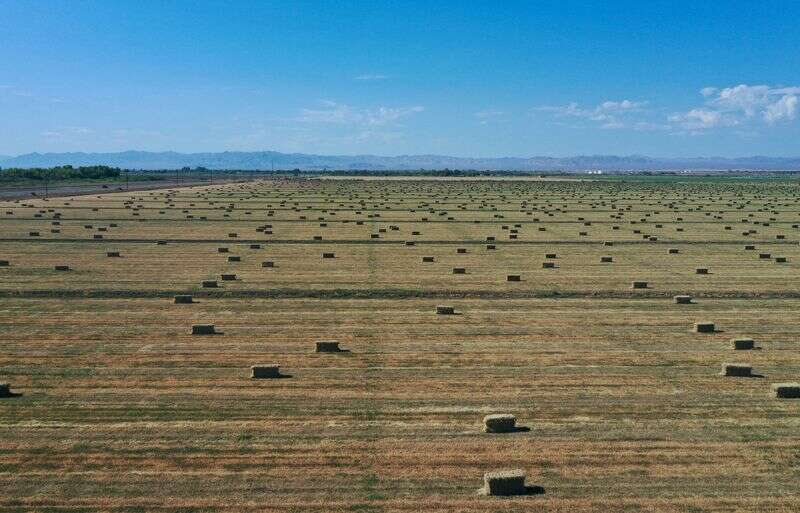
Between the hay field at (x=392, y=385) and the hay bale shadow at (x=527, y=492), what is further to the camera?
the hay field at (x=392, y=385)

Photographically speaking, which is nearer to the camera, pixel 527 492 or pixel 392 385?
pixel 527 492

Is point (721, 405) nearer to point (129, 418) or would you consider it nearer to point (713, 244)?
point (129, 418)

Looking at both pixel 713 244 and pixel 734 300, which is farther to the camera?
pixel 713 244

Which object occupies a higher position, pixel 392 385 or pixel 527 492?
pixel 392 385

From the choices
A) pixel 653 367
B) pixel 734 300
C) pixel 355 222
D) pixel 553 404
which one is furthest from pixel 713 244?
pixel 553 404

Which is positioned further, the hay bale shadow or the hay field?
the hay field

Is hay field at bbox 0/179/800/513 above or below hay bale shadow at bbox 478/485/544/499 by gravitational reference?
above

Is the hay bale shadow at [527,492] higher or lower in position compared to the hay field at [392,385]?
lower

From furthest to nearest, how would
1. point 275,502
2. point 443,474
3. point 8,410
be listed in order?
point 8,410, point 443,474, point 275,502
